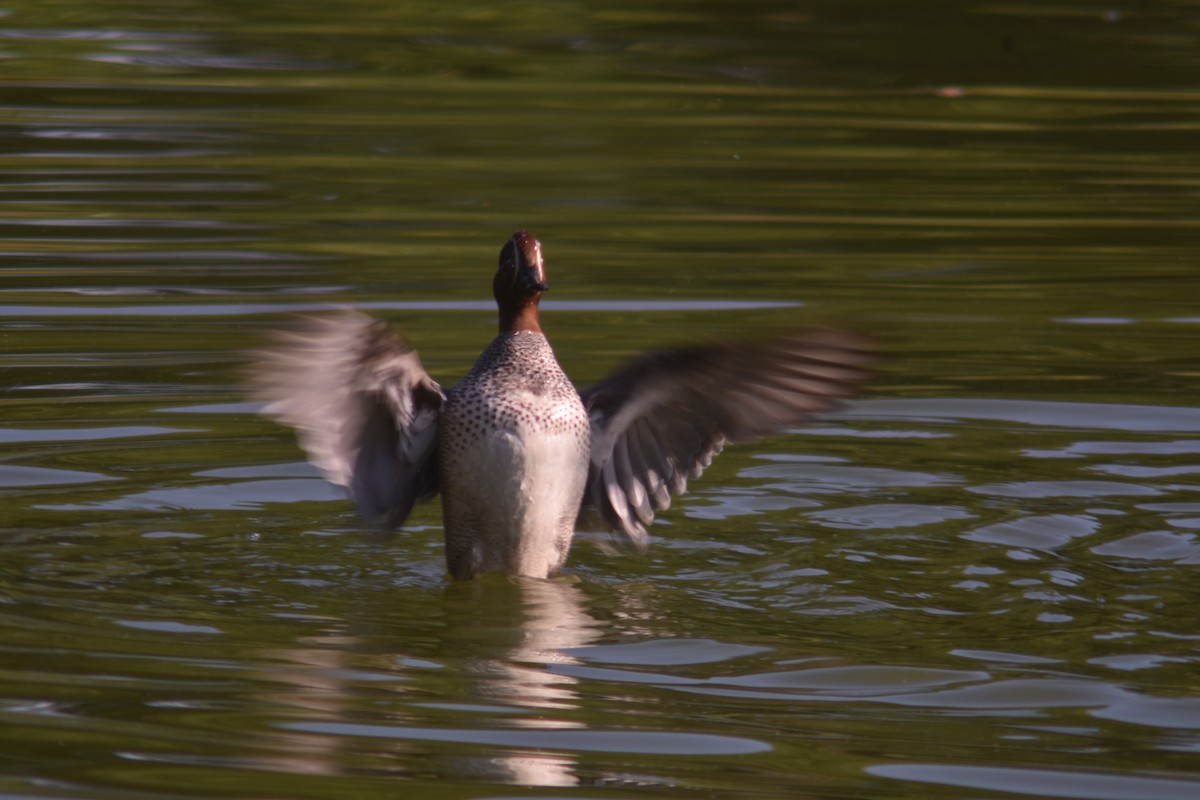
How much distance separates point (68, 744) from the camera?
4.39 m

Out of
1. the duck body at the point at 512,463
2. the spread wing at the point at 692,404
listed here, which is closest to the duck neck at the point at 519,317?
the duck body at the point at 512,463

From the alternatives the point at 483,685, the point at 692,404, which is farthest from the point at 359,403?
the point at 483,685

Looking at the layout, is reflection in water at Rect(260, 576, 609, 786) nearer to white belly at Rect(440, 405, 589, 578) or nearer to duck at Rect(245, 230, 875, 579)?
white belly at Rect(440, 405, 589, 578)

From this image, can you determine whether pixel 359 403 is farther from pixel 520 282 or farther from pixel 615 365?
pixel 615 365

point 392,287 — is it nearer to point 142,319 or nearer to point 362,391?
point 142,319

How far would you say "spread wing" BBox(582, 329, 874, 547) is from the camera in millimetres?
5688

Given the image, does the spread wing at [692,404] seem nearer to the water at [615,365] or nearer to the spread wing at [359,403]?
the water at [615,365]

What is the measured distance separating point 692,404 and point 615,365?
2.09 metres

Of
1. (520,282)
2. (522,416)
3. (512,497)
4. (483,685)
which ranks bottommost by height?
(483,685)

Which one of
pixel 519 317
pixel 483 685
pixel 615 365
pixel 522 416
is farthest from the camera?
pixel 615 365

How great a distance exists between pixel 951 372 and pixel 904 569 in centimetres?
240

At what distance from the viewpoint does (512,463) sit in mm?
5723

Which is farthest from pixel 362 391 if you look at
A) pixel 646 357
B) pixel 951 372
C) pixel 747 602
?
pixel 951 372

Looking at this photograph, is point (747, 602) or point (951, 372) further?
point (951, 372)
